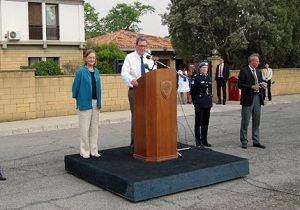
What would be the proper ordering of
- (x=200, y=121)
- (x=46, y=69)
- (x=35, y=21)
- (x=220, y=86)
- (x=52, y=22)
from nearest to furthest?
(x=200, y=121) < (x=46, y=69) < (x=220, y=86) < (x=35, y=21) < (x=52, y=22)

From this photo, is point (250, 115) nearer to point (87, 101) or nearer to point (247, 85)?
point (247, 85)

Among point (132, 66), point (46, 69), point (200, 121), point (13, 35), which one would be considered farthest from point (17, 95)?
point (13, 35)

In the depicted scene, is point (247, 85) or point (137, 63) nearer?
point (137, 63)

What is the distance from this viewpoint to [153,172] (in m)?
6.77

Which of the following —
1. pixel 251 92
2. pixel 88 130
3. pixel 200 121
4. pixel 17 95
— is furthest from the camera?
pixel 17 95

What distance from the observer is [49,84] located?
16844 mm

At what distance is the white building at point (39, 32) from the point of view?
108 ft

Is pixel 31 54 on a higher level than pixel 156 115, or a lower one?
higher

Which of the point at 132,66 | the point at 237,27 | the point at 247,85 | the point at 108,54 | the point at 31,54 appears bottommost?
the point at 247,85

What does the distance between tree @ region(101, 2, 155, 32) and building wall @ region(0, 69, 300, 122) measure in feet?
174

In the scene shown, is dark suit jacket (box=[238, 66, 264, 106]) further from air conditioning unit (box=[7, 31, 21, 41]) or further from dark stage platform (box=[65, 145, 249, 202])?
air conditioning unit (box=[7, 31, 21, 41])

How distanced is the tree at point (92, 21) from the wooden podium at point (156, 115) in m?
62.8

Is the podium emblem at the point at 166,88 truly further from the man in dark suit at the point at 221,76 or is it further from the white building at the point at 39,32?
the white building at the point at 39,32

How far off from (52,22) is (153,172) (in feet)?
98.6
